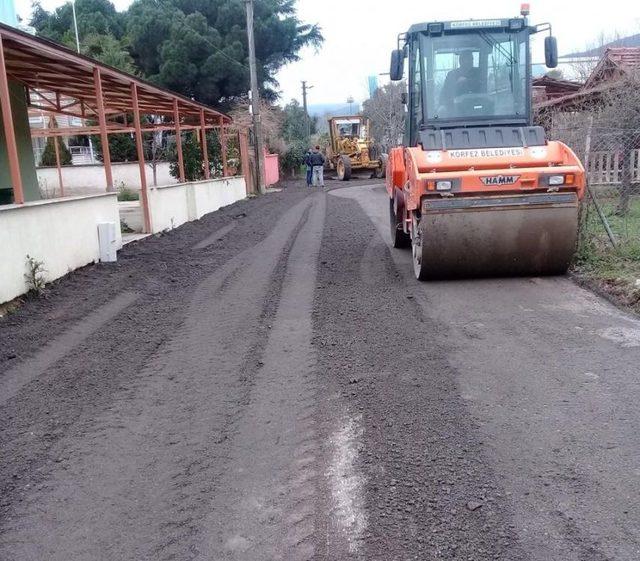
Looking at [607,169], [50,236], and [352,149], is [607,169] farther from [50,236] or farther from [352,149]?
[352,149]

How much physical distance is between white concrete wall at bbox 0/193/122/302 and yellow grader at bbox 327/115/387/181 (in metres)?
25.1

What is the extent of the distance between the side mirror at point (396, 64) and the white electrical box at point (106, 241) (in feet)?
17.4

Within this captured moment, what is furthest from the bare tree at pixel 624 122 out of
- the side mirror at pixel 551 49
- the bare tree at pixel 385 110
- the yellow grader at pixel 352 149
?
the bare tree at pixel 385 110

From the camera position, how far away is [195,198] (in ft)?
61.9

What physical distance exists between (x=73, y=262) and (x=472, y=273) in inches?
234

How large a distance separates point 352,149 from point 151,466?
33.7 meters

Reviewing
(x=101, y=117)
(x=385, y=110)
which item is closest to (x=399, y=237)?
(x=101, y=117)

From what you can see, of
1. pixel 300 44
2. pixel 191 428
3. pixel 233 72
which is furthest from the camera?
pixel 300 44

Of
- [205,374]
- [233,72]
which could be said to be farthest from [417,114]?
[233,72]

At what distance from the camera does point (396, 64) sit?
29.2 feet

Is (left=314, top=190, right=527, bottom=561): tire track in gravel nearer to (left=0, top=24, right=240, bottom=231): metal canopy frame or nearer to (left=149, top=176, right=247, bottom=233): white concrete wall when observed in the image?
(left=0, top=24, right=240, bottom=231): metal canopy frame

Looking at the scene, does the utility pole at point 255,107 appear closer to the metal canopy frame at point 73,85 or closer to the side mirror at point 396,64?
the metal canopy frame at point 73,85

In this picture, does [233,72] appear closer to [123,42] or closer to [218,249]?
[123,42]

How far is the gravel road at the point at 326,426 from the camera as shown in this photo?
3146 mm
